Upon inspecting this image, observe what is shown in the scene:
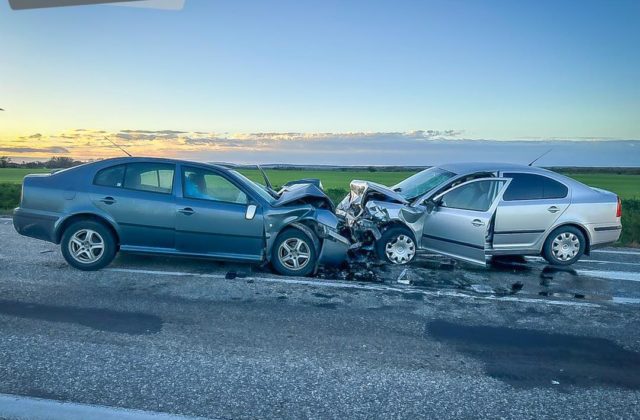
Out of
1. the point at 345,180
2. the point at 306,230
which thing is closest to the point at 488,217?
the point at 306,230

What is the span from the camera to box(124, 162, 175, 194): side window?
271 inches

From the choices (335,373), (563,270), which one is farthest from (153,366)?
(563,270)

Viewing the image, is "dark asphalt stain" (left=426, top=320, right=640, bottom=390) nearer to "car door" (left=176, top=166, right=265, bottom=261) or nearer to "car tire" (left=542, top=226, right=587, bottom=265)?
"car door" (left=176, top=166, right=265, bottom=261)

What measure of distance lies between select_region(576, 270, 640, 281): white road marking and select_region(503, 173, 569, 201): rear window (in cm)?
137

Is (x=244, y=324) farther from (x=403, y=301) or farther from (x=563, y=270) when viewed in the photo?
(x=563, y=270)

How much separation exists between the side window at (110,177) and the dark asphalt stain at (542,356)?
4.70 meters

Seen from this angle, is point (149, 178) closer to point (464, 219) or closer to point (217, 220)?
point (217, 220)

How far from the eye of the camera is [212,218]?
6.77 metres

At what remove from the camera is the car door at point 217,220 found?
677cm

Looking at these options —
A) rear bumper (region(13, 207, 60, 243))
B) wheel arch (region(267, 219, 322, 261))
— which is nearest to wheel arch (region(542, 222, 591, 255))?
wheel arch (region(267, 219, 322, 261))

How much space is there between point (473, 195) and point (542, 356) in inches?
161

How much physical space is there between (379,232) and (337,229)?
1.17m

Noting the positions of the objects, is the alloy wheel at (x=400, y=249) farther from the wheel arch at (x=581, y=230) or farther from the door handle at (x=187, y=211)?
the door handle at (x=187, y=211)

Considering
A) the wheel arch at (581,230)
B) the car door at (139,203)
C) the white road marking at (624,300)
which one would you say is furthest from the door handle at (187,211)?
the wheel arch at (581,230)
